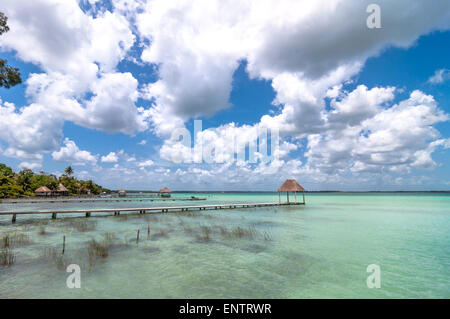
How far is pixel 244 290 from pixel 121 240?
9.79 metres

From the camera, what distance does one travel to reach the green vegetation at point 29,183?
4916 cm

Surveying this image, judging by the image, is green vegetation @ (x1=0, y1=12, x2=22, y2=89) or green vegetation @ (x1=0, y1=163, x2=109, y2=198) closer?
green vegetation @ (x1=0, y1=12, x2=22, y2=89)

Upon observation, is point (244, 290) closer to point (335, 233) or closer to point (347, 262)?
point (347, 262)

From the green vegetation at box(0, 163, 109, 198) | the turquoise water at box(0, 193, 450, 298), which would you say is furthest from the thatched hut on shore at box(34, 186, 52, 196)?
the turquoise water at box(0, 193, 450, 298)

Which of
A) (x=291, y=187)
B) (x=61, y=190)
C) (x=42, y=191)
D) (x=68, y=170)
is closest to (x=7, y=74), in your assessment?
(x=291, y=187)

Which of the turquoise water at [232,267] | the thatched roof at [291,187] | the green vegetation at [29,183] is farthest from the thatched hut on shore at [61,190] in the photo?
the thatched roof at [291,187]

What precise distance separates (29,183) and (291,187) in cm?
7879

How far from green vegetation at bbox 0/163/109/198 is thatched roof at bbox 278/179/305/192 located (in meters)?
60.2

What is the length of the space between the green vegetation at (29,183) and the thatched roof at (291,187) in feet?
198

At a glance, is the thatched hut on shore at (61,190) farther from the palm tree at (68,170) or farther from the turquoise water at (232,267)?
the turquoise water at (232,267)

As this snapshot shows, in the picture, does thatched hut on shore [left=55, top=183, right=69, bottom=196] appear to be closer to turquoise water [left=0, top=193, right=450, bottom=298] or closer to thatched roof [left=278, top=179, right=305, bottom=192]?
turquoise water [left=0, top=193, right=450, bottom=298]

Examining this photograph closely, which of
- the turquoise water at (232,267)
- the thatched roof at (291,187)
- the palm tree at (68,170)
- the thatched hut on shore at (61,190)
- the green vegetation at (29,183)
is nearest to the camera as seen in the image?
the turquoise water at (232,267)

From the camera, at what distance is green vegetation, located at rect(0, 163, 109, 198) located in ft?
161
